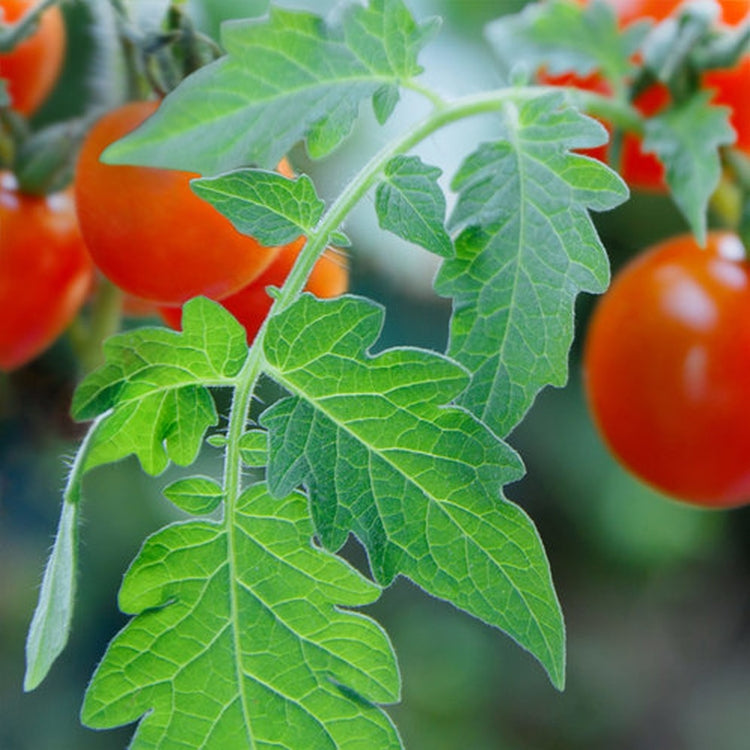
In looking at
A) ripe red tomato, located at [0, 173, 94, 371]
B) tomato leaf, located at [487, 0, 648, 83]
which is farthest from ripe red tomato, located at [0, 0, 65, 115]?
tomato leaf, located at [487, 0, 648, 83]

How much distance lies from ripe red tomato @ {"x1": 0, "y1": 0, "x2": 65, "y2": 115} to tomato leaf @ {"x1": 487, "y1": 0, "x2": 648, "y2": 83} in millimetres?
145

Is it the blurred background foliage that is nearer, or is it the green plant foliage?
the green plant foliage

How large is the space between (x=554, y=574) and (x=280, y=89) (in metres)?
1.39

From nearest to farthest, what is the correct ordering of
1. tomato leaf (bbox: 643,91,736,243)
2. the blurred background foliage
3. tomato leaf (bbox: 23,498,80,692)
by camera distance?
tomato leaf (bbox: 23,498,80,692)
tomato leaf (bbox: 643,91,736,243)
the blurred background foliage

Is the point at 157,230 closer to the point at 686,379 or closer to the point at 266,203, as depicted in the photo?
the point at 266,203

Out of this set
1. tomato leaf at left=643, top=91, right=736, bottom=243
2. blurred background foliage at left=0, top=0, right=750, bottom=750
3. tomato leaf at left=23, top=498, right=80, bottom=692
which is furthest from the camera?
blurred background foliage at left=0, top=0, right=750, bottom=750

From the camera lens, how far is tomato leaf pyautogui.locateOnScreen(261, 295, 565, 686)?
0.69 ft

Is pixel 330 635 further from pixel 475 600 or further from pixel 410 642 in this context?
pixel 410 642

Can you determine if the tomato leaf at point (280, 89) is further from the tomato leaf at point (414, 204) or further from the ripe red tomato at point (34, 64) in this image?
the ripe red tomato at point (34, 64)

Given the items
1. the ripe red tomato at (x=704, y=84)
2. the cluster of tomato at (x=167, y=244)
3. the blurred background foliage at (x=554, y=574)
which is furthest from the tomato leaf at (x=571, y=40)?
the blurred background foliage at (x=554, y=574)

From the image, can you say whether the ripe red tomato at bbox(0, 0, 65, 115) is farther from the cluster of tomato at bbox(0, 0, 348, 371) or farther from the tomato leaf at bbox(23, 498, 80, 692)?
the tomato leaf at bbox(23, 498, 80, 692)

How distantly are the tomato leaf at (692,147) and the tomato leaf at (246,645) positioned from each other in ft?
0.43

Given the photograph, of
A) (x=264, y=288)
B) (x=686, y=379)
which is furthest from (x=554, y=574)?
(x=264, y=288)

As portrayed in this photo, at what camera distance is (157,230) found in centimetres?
28
